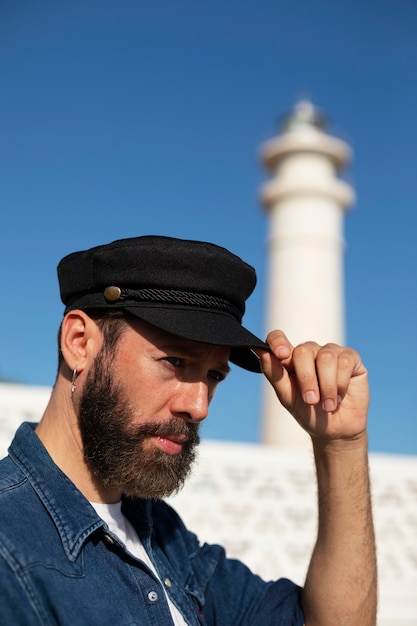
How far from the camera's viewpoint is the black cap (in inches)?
62.3

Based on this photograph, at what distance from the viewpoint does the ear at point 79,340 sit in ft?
5.36

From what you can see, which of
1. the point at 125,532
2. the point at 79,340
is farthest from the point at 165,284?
the point at 125,532

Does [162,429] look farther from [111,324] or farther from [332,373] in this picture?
[332,373]

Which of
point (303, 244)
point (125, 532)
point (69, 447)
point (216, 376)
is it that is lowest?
point (125, 532)

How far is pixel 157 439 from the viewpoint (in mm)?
1579

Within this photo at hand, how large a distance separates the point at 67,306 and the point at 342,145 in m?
13.9

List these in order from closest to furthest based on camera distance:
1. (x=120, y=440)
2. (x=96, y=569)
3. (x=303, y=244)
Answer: (x=96, y=569), (x=120, y=440), (x=303, y=244)

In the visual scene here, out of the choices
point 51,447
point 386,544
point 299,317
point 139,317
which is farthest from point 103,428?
point 299,317

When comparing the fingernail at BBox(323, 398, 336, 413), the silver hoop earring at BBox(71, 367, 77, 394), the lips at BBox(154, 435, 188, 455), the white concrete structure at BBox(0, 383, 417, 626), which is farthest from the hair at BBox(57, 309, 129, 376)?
the white concrete structure at BBox(0, 383, 417, 626)

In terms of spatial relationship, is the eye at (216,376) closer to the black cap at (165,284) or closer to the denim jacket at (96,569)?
the black cap at (165,284)

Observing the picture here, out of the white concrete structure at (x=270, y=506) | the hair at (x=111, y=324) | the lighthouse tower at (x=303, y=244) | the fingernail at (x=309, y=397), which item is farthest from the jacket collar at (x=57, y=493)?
the lighthouse tower at (x=303, y=244)

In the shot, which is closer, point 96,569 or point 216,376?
point 96,569

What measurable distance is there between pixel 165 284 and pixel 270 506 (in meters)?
5.92

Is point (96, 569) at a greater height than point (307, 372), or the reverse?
point (307, 372)
